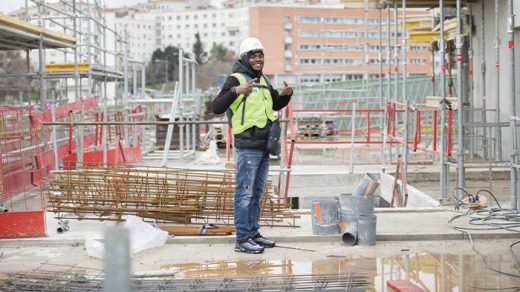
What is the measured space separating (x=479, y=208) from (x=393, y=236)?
6.74 ft

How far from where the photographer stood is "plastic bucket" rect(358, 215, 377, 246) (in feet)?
23.4

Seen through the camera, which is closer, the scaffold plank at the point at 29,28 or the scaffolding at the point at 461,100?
the scaffolding at the point at 461,100

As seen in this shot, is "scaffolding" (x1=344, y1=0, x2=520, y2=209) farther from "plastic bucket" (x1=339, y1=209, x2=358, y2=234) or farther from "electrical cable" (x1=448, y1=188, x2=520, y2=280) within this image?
"plastic bucket" (x1=339, y1=209, x2=358, y2=234)

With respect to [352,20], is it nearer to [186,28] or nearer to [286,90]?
[186,28]

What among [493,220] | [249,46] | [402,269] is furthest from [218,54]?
[402,269]

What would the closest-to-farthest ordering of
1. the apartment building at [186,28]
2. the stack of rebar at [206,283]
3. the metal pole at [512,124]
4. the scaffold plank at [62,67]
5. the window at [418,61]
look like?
the stack of rebar at [206,283] → the metal pole at [512,124] → the scaffold plank at [62,67] → the window at [418,61] → the apartment building at [186,28]

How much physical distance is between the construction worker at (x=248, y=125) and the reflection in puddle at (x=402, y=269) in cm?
57

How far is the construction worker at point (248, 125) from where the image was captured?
22.6 feet

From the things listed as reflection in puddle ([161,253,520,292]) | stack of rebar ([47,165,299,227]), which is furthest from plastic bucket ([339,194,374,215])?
stack of rebar ([47,165,299,227])

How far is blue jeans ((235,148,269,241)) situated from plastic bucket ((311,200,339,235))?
0.74 meters

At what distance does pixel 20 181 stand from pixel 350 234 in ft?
16.5

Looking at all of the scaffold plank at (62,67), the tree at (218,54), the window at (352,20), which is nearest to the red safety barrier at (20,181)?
the scaffold plank at (62,67)

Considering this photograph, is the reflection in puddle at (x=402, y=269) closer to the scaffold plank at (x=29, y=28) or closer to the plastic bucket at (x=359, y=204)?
the plastic bucket at (x=359, y=204)

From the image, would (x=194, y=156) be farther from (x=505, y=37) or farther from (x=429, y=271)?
(x=429, y=271)
